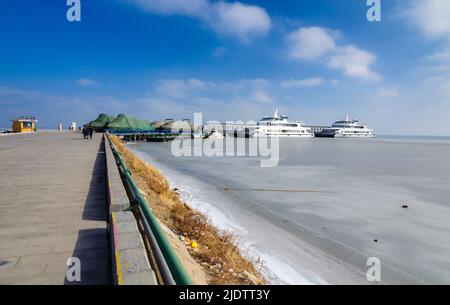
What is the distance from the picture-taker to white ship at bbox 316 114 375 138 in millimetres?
111025

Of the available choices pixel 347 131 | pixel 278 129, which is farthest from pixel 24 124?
pixel 347 131

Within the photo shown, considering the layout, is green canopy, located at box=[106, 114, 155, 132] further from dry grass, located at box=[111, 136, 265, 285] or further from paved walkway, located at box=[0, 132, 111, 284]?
dry grass, located at box=[111, 136, 265, 285]

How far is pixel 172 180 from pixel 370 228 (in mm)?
10584

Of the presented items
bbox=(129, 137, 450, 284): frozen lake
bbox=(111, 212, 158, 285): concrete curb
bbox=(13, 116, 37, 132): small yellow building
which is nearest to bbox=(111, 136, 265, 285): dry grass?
bbox=(129, 137, 450, 284): frozen lake

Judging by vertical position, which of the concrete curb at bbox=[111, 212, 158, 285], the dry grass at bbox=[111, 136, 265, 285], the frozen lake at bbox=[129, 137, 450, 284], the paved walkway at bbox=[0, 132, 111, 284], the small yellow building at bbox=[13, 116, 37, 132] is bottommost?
the frozen lake at bbox=[129, 137, 450, 284]

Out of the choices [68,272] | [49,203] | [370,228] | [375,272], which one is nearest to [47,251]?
[68,272]

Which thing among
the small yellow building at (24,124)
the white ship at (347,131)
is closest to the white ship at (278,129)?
the white ship at (347,131)

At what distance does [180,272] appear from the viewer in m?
2.07

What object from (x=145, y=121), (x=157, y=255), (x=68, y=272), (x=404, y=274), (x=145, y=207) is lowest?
(x=404, y=274)

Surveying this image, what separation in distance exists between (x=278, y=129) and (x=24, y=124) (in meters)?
77.4

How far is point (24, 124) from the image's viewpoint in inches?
1940

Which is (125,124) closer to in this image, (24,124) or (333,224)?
(24,124)

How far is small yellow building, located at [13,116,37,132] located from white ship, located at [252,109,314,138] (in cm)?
6551
